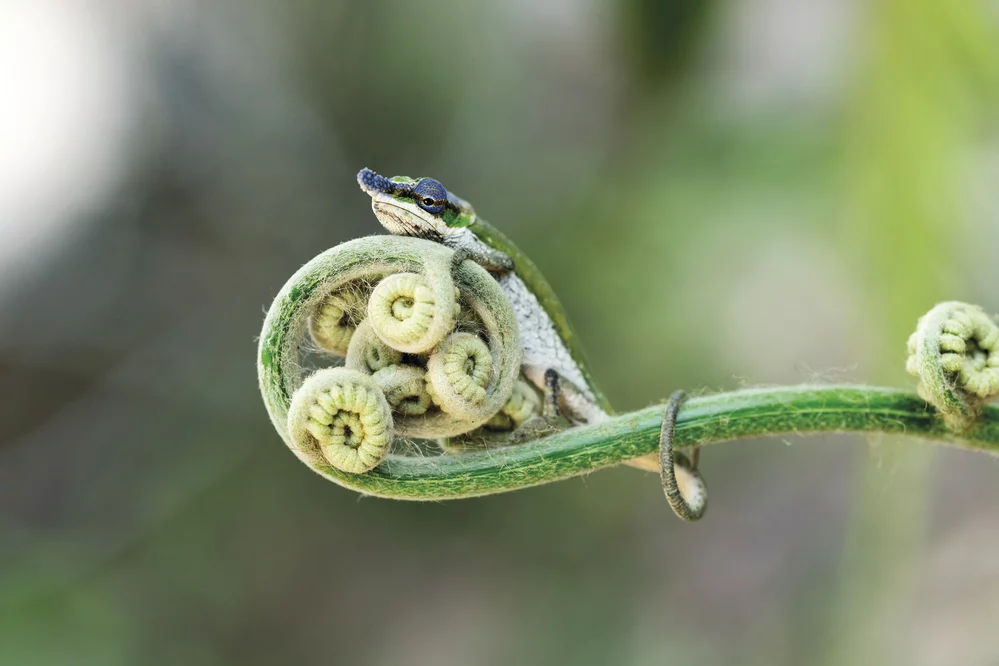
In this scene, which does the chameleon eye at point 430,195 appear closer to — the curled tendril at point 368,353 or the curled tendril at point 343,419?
the curled tendril at point 368,353

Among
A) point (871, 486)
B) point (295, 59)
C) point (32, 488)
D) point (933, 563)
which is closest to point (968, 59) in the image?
point (871, 486)

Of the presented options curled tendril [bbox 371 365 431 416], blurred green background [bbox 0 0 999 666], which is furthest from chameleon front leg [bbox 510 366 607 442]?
blurred green background [bbox 0 0 999 666]

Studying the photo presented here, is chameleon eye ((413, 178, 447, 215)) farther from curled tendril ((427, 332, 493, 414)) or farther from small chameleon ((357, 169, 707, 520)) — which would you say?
curled tendril ((427, 332, 493, 414))

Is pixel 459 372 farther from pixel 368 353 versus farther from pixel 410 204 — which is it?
pixel 410 204

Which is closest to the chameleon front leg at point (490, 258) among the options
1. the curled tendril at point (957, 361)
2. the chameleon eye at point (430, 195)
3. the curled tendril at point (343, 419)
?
the chameleon eye at point (430, 195)

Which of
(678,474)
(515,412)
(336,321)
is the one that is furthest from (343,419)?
(678,474)

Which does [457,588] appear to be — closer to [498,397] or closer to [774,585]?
[774,585]
